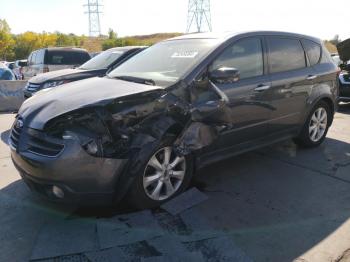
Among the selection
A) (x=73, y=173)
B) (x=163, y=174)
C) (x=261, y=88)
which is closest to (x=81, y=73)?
(x=261, y=88)

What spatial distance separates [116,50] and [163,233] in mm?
6517

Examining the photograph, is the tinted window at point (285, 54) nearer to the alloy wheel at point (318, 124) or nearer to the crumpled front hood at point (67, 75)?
the alloy wheel at point (318, 124)

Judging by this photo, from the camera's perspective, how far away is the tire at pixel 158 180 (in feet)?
11.6

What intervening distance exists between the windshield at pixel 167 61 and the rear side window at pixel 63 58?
7.91 m

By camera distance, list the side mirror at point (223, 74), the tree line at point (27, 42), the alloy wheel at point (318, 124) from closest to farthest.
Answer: the side mirror at point (223, 74), the alloy wheel at point (318, 124), the tree line at point (27, 42)

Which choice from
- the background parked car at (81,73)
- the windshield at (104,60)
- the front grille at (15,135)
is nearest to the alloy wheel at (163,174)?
the front grille at (15,135)

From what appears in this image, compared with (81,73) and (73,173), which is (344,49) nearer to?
(81,73)

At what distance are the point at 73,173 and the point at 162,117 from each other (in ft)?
3.21

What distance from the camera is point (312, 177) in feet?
15.5

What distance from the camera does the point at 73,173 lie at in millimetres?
3176

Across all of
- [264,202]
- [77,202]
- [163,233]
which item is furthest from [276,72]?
[77,202]

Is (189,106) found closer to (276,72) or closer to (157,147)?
(157,147)

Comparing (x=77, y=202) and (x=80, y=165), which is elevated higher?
(x=80, y=165)

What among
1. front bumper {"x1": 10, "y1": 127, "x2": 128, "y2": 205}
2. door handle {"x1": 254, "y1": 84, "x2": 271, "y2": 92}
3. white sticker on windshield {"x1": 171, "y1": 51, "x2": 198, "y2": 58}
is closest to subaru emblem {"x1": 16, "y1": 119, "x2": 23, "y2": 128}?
front bumper {"x1": 10, "y1": 127, "x2": 128, "y2": 205}
